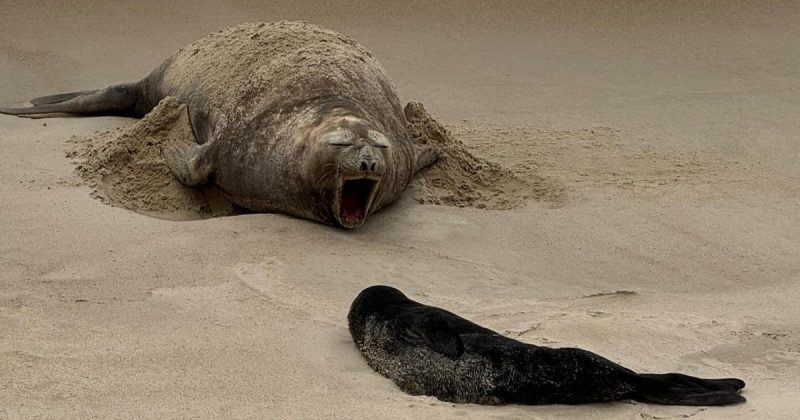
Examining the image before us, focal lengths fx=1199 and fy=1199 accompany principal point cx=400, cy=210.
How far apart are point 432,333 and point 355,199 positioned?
7.45 ft

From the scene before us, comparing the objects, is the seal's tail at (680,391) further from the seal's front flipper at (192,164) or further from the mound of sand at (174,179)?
the seal's front flipper at (192,164)

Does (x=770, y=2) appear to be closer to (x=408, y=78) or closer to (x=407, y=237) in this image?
(x=408, y=78)

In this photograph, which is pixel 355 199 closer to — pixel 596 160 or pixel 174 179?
pixel 174 179

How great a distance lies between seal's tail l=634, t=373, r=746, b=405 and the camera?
356 cm

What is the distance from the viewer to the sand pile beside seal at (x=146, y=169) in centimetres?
651

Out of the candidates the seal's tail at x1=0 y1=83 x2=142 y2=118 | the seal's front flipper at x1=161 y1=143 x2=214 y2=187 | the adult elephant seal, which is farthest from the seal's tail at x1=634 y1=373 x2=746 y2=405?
the seal's tail at x1=0 y1=83 x2=142 y2=118

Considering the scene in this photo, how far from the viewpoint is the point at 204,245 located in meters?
5.28

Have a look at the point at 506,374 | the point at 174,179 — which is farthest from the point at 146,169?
the point at 506,374

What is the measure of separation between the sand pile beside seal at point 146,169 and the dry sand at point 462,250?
0.04m

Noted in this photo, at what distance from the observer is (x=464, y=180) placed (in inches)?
276

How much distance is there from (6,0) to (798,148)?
8121 millimetres

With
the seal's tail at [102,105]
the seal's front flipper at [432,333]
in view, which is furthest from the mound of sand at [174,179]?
the seal's front flipper at [432,333]

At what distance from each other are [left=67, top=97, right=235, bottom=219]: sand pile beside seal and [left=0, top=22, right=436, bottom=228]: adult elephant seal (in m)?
0.10

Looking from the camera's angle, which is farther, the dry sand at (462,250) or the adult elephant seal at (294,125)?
the adult elephant seal at (294,125)
